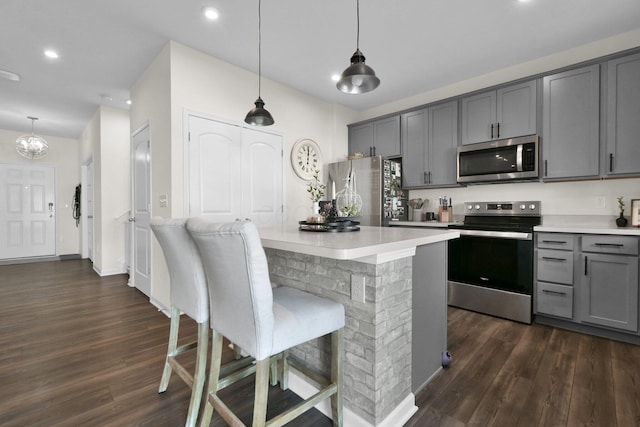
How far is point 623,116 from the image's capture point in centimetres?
259

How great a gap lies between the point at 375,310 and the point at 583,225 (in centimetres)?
276

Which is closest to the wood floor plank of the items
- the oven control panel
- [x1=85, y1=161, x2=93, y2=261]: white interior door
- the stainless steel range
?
the stainless steel range

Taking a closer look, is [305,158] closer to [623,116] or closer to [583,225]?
[583,225]

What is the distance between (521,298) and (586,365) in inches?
32.3

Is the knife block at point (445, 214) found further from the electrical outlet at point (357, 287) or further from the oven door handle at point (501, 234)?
the electrical outlet at point (357, 287)

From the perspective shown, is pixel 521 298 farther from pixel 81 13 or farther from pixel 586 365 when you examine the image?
pixel 81 13

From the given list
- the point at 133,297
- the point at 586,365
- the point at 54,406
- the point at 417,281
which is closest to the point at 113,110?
the point at 133,297

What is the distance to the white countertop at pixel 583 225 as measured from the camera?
2.39 meters

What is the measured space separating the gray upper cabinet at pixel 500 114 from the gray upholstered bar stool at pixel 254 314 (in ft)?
9.90

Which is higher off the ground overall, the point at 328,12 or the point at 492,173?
the point at 328,12

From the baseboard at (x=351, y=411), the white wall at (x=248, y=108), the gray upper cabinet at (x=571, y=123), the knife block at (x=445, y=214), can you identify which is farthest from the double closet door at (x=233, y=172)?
the gray upper cabinet at (x=571, y=123)

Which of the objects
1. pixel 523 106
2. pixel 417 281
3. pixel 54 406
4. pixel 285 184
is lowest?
pixel 54 406

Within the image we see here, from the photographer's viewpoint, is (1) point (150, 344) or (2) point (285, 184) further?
(2) point (285, 184)

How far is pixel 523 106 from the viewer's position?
312 cm
